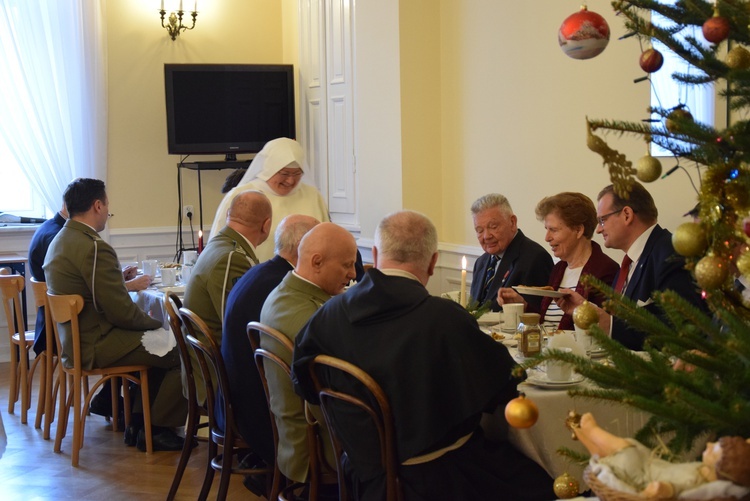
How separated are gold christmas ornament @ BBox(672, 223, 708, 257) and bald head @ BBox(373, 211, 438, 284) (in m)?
1.08

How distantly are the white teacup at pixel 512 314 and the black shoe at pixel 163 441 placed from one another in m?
2.00

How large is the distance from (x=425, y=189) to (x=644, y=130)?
417 cm

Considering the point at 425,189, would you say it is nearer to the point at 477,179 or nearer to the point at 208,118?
the point at 477,179

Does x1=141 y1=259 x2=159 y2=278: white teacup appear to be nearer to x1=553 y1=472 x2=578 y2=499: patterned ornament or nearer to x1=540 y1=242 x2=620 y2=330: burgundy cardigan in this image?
x1=540 y1=242 x2=620 y2=330: burgundy cardigan

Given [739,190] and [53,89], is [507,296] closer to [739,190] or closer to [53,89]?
[739,190]

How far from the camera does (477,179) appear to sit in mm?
5426

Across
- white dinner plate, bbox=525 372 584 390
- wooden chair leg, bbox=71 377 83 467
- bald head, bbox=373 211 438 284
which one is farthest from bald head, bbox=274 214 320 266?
wooden chair leg, bbox=71 377 83 467

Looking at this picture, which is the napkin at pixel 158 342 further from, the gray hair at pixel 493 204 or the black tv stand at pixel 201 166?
the black tv stand at pixel 201 166

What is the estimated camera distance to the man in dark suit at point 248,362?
320cm

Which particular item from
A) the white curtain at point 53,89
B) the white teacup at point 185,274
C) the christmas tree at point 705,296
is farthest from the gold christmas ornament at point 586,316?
the white curtain at point 53,89

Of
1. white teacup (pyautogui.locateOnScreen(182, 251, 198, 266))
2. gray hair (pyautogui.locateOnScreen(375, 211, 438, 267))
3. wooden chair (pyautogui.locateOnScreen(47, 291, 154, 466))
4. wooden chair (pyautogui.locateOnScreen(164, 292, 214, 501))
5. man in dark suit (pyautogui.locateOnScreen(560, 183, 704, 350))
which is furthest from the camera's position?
white teacup (pyautogui.locateOnScreen(182, 251, 198, 266))

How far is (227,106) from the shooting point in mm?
7000

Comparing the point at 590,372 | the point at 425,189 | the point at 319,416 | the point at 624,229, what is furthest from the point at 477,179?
the point at 590,372

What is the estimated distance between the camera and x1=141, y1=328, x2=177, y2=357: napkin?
4504 mm
